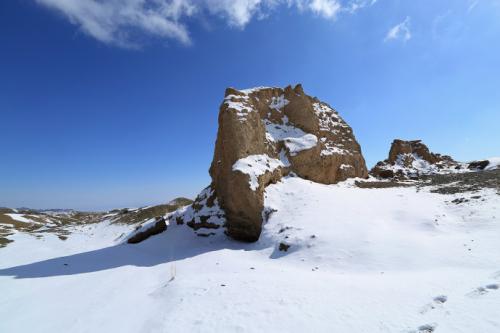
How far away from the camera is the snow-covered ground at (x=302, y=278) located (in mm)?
7285

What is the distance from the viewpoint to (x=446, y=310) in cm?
690

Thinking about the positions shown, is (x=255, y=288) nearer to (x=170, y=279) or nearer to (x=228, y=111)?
(x=170, y=279)

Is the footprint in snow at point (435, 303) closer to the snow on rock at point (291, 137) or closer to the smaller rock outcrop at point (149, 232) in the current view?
the snow on rock at point (291, 137)

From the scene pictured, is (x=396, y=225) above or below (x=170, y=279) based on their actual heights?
above

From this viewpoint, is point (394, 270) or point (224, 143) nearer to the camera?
point (394, 270)

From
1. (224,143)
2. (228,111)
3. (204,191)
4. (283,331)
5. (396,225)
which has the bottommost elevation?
(283,331)

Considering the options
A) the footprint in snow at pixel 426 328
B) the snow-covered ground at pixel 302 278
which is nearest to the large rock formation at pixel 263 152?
the snow-covered ground at pixel 302 278

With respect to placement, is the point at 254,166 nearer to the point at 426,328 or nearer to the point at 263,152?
the point at 263,152

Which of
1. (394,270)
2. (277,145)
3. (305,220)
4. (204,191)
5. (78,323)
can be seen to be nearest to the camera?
(78,323)

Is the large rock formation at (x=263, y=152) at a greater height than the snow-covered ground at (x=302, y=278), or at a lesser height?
greater

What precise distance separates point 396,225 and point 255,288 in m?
10.1

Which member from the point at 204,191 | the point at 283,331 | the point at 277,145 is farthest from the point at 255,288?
the point at 277,145

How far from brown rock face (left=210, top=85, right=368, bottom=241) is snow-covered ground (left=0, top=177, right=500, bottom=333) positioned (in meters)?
2.09

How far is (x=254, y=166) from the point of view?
823 inches
